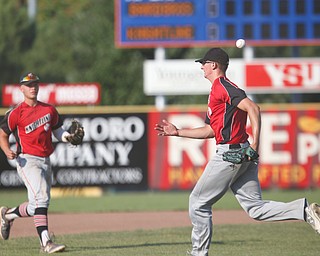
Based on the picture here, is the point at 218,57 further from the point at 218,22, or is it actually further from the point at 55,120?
the point at 218,22

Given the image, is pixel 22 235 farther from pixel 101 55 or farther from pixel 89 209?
pixel 101 55

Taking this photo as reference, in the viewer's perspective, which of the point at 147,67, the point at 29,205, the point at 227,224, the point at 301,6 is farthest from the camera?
the point at 147,67

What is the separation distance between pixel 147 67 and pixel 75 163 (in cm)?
386

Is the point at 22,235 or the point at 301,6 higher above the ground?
the point at 301,6

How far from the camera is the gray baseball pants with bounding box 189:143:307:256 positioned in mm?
7250

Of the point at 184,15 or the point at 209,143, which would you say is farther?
the point at 184,15

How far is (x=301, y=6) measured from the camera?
1941 centimetres

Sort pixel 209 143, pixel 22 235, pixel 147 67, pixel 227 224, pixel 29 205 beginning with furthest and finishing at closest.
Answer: pixel 147 67
pixel 209 143
pixel 227 224
pixel 22 235
pixel 29 205

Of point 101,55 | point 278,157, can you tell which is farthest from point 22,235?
point 101,55

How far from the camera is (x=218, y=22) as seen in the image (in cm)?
1959

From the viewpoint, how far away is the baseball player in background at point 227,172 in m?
7.19

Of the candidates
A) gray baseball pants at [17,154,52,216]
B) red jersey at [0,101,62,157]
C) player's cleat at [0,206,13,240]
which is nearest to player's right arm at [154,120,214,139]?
gray baseball pants at [17,154,52,216]

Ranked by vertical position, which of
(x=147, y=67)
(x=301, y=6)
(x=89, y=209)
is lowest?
(x=89, y=209)

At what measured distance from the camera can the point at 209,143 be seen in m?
18.2
